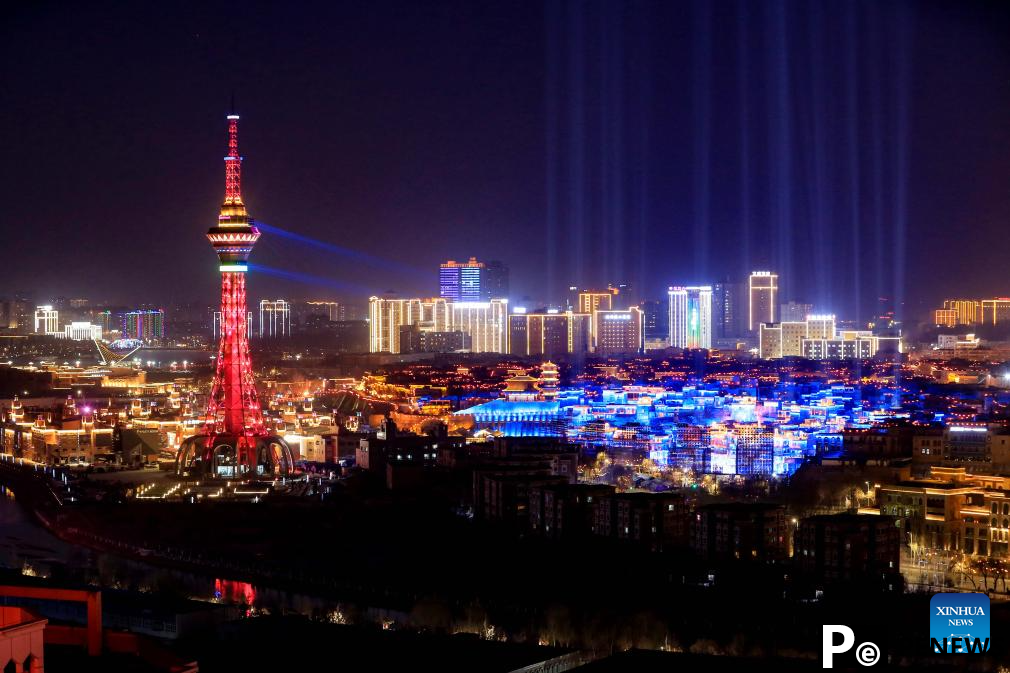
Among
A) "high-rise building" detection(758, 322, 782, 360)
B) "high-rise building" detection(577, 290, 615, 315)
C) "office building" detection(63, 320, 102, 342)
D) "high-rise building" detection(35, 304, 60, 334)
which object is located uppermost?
"high-rise building" detection(577, 290, 615, 315)

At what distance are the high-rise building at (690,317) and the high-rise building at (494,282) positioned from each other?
5.03m

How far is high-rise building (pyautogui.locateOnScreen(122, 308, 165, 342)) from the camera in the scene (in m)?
50.4

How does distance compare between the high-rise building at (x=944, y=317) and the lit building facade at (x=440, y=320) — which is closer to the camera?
the high-rise building at (x=944, y=317)

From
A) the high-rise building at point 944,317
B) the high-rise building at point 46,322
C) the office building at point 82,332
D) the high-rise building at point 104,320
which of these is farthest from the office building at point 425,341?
the high-rise building at point 944,317

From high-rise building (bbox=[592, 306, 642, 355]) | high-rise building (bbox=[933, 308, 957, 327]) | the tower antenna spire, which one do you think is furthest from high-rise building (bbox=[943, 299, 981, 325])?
the tower antenna spire

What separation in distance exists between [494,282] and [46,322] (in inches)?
514

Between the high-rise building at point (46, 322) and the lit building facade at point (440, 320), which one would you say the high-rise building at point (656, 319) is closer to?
the lit building facade at point (440, 320)

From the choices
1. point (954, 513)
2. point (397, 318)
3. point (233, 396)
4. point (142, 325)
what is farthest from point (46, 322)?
point (954, 513)

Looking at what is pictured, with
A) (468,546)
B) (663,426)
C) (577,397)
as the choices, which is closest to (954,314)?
(577,397)

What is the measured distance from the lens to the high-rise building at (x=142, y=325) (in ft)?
165

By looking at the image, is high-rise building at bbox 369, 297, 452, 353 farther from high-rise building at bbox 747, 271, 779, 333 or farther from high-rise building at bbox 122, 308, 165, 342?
high-rise building at bbox 747, 271, 779, 333

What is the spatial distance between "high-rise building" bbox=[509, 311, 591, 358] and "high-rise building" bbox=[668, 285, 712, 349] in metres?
3.15

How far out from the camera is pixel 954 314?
43656 millimetres

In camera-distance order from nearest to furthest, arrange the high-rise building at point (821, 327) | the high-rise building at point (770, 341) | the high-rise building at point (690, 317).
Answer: the high-rise building at point (821, 327)
the high-rise building at point (770, 341)
the high-rise building at point (690, 317)
